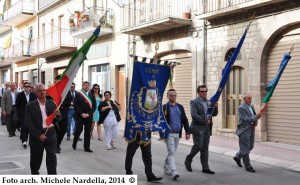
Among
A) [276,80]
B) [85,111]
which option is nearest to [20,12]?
[85,111]

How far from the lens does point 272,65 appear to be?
12.5m

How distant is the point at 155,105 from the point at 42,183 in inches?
87.8

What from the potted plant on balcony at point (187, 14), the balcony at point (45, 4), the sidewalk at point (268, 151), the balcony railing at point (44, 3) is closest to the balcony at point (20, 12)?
the balcony railing at point (44, 3)

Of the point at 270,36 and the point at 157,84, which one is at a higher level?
the point at 270,36

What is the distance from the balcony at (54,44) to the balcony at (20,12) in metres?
2.67

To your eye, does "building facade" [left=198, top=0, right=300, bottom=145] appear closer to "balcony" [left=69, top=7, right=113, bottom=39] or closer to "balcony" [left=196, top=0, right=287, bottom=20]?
"balcony" [left=196, top=0, right=287, bottom=20]

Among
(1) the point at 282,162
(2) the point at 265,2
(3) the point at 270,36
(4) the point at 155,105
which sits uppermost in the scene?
(2) the point at 265,2

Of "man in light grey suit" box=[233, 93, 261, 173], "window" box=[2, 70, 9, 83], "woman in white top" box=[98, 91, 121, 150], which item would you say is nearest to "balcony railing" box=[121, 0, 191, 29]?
"woman in white top" box=[98, 91, 121, 150]

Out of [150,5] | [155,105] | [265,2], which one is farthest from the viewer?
[150,5]

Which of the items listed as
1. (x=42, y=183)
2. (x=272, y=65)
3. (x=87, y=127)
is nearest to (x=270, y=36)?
(x=272, y=65)

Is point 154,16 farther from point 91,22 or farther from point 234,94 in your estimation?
A: point 234,94

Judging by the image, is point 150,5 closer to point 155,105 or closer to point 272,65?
point 272,65

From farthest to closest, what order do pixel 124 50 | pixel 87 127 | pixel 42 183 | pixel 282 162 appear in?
pixel 124 50
pixel 87 127
pixel 282 162
pixel 42 183

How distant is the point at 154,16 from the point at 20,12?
16.6 metres
